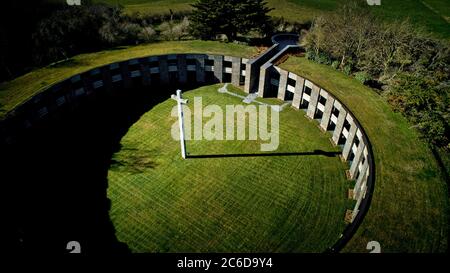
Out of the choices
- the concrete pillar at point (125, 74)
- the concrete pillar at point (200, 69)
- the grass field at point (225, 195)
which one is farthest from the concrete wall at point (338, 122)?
the concrete pillar at point (125, 74)

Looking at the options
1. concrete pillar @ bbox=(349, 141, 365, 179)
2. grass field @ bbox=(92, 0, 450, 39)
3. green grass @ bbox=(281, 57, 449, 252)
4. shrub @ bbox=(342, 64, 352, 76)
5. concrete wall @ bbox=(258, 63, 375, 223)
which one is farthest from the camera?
grass field @ bbox=(92, 0, 450, 39)

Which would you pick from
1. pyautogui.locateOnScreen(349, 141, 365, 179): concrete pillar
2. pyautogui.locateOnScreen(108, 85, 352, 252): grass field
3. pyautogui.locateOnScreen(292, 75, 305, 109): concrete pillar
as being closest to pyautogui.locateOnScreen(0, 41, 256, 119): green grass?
pyautogui.locateOnScreen(292, 75, 305, 109): concrete pillar

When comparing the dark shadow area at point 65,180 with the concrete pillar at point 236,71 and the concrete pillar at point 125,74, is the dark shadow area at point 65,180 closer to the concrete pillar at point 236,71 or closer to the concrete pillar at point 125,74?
the concrete pillar at point 125,74

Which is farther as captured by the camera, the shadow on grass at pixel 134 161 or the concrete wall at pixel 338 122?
the shadow on grass at pixel 134 161

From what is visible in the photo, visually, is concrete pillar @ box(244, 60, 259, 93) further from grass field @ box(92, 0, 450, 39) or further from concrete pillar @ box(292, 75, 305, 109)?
grass field @ box(92, 0, 450, 39)

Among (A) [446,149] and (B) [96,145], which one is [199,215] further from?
(A) [446,149]

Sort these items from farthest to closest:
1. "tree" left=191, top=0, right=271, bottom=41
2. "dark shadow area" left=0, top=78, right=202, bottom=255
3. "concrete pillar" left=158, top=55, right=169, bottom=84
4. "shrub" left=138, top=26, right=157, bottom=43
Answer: "shrub" left=138, top=26, right=157, bottom=43, "tree" left=191, top=0, right=271, bottom=41, "concrete pillar" left=158, top=55, right=169, bottom=84, "dark shadow area" left=0, top=78, right=202, bottom=255
